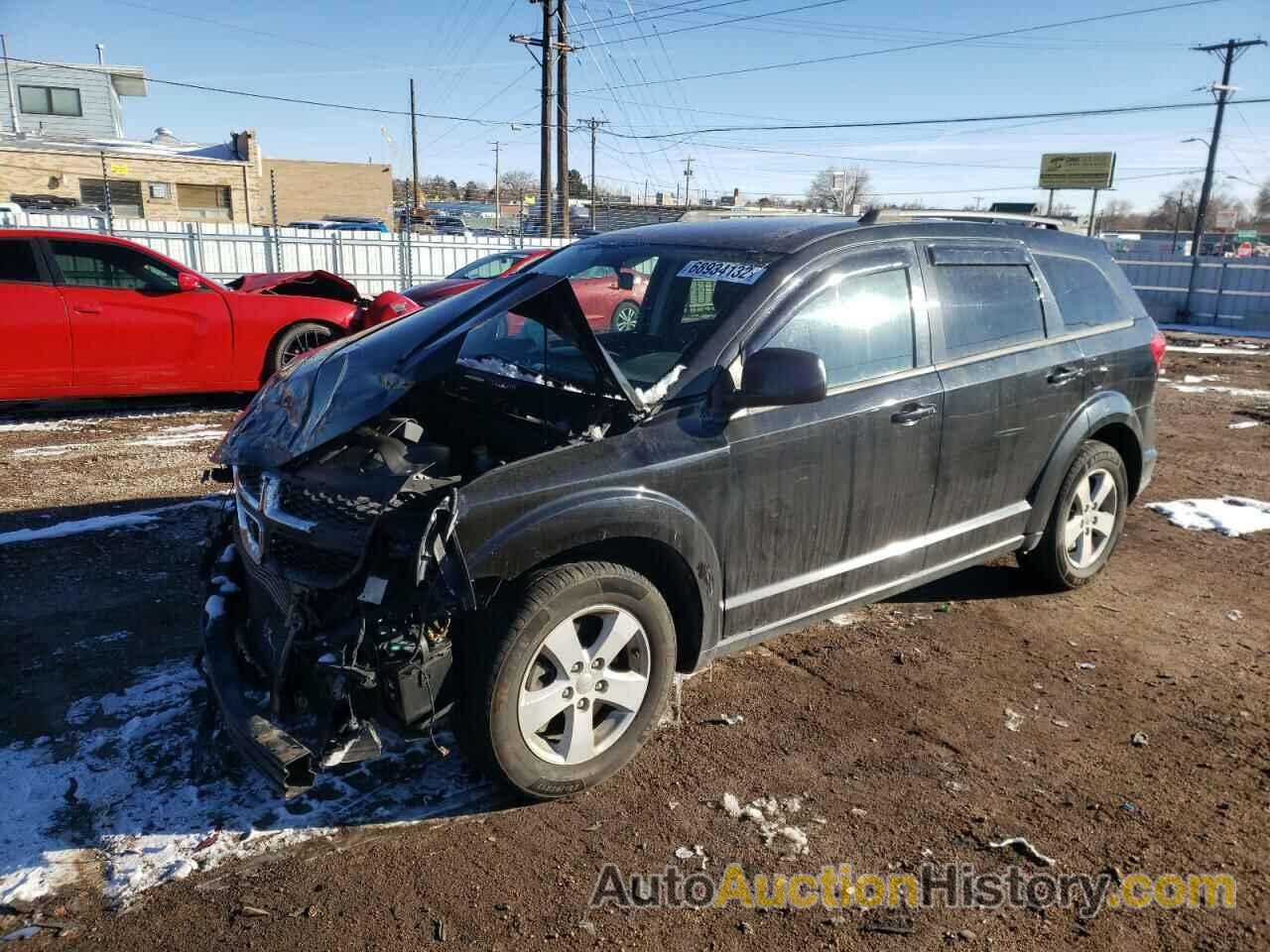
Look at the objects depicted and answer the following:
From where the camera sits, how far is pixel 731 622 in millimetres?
3461

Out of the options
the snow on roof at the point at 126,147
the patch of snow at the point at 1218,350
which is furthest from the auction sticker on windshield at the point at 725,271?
the snow on roof at the point at 126,147

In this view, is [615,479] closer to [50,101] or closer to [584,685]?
[584,685]

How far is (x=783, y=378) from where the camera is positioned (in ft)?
10.4

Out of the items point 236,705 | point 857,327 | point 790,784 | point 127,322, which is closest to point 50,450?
point 127,322

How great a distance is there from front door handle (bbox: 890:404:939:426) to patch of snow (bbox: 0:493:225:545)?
3760mm

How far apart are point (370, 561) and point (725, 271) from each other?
183 cm

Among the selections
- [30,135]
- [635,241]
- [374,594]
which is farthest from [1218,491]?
[30,135]

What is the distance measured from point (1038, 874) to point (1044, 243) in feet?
10.5

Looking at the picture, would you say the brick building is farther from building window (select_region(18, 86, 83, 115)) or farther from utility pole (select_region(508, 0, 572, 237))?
utility pole (select_region(508, 0, 572, 237))

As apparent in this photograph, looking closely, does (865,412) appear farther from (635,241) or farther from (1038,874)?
(1038,874)

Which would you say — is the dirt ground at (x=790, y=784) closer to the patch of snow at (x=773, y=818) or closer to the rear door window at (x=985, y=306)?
the patch of snow at (x=773, y=818)

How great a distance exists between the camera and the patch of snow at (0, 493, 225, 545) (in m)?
5.36

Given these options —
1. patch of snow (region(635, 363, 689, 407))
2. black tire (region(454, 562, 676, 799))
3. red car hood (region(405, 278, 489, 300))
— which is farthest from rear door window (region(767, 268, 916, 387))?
red car hood (region(405, 278, 489, 300))

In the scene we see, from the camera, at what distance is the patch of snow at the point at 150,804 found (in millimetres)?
2740
